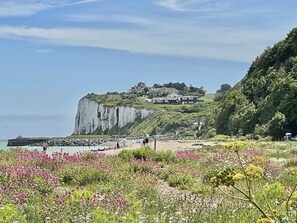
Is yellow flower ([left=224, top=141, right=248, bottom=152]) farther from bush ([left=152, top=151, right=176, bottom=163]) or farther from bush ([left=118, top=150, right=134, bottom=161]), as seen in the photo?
bush ([left=152, top=151, right=176, bottom=163])

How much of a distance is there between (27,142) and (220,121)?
3073 inches

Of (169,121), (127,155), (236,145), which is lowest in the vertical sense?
(127,155)

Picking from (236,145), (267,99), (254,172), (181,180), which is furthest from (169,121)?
(254,172)

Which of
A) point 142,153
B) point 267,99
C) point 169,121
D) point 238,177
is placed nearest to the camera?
point 238,177

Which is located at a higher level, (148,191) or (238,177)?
(238,177)

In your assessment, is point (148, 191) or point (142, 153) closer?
point (148, 191)

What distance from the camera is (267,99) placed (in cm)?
7431

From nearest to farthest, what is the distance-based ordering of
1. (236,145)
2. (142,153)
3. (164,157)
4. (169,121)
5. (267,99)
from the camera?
(236,145) → (164,157) → (142,153) → (267,99) → (169,121)

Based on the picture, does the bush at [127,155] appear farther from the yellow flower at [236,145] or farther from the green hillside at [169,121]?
the green hillside at [169,121]

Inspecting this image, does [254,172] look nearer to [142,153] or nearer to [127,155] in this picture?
[127,155]

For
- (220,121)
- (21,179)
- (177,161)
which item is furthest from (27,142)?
(21,179)

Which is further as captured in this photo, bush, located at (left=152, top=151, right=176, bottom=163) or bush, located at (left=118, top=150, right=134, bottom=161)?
bush, located at (left=152, top=151, right=176, bottom=163)

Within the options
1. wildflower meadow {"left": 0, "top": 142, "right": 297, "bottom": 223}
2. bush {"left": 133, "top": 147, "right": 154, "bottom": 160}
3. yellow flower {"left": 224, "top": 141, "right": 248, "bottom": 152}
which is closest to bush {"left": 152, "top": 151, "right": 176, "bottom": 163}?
wildflower meadow {"left": 0, "top": 142, "right": 297, "bottom": 223}

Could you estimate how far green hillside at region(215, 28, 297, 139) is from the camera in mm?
66812
